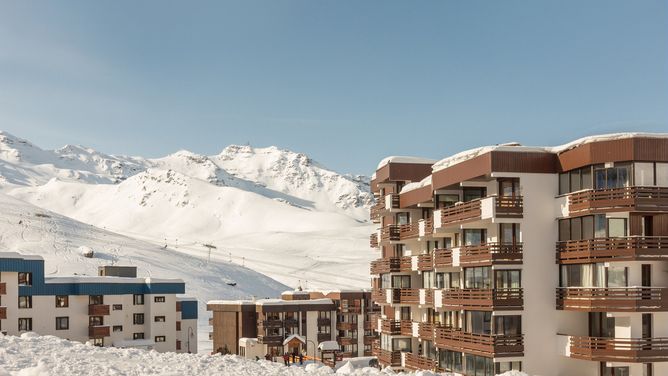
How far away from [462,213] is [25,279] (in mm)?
48334

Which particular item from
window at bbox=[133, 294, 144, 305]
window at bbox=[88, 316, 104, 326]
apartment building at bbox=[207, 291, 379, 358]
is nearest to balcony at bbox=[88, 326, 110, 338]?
window at bbox=[88, 316, 104, 326]

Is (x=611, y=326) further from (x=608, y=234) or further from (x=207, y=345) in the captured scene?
(x=207, y=345)

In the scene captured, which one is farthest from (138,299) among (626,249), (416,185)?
(626,249)

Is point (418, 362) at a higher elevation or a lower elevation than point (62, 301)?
lower

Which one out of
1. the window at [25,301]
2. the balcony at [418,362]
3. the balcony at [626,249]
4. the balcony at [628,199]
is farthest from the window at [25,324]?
the balcony at [628,199]

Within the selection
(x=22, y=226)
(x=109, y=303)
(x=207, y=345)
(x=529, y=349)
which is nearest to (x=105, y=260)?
(x=22, y=226)

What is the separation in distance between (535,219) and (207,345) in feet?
270

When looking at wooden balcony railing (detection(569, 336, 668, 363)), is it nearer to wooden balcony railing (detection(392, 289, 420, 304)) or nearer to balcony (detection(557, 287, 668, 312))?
balcony (detection(557, 287, 668, 312))

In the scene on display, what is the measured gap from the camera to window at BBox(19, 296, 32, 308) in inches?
2741

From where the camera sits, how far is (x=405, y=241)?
5612 cm

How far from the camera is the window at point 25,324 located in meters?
69.2

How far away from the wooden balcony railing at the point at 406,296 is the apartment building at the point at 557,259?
18.9ft

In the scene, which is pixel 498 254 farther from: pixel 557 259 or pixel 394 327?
pixel 394 327

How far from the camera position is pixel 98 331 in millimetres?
76250
